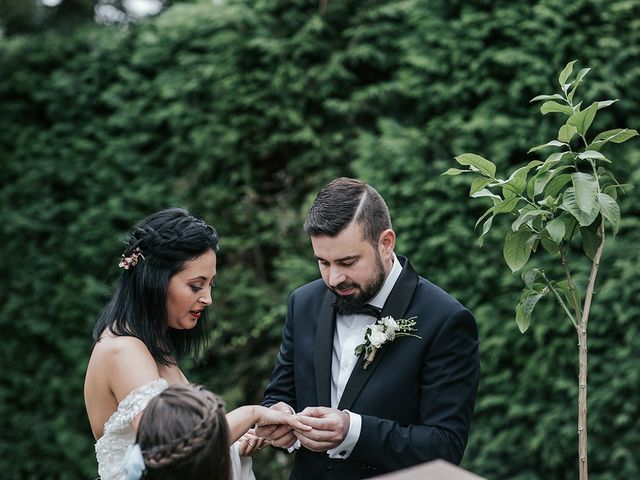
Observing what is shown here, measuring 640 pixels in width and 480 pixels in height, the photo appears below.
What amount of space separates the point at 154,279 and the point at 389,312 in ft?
2.97

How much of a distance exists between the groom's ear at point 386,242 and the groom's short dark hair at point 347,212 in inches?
0.7

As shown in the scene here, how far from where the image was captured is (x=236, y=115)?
22.5 feet

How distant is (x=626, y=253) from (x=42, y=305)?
5064 mm

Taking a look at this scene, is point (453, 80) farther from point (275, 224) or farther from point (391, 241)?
point (391, 241)

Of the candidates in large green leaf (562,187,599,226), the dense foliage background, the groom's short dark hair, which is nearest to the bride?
the groom's short dark hair

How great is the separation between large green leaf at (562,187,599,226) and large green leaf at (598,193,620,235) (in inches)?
0.8

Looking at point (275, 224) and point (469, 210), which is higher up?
point (469, 210)

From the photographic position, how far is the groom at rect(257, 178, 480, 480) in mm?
3047

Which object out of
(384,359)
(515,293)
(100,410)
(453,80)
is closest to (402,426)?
(384,359)

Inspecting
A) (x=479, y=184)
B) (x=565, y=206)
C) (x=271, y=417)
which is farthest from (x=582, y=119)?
(x=271, y=417)

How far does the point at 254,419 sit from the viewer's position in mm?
3109

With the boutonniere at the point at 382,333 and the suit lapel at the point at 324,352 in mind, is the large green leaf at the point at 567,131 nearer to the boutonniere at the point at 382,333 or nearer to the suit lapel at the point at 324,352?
the boutonniere at the point at 382,333

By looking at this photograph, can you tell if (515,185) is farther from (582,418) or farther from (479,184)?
(582,418)

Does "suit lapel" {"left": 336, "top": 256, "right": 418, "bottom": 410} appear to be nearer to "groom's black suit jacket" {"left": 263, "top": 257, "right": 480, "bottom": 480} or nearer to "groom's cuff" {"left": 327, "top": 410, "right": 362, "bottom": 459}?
"groom's black suit jacket" {"left": 263, "top": 257, "right": 480, "bottom": 480}
